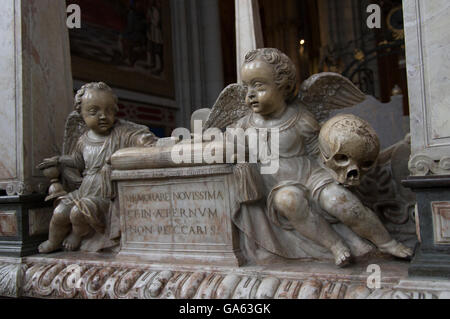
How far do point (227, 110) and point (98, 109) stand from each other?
3.49ft

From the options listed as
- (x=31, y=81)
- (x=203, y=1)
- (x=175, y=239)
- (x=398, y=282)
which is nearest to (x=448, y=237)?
(x=398, y=282)

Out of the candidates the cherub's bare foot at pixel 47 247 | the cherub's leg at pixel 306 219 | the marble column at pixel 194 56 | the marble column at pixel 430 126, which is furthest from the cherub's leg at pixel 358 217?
the marble column at pixel 194 56

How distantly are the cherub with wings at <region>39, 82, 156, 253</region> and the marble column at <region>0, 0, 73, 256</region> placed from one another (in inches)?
10.5

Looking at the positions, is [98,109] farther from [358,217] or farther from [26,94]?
[358,217]

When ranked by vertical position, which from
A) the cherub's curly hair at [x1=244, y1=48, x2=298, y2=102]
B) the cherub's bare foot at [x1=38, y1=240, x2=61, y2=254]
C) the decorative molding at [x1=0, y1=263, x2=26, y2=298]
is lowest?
the decorative molding at [x1=0, y1=263, x2=26, y2=298]

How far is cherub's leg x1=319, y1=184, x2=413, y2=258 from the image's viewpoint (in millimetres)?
2619

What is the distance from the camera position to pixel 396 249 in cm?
265

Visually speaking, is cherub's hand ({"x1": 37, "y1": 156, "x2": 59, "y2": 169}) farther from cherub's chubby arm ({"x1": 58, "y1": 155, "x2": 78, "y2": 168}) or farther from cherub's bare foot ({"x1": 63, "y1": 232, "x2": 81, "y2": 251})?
cherub's bare foot ({"x1": 63, "y1": 232, "x2": 81, "y2": 251})

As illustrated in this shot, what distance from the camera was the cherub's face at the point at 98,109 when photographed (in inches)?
139

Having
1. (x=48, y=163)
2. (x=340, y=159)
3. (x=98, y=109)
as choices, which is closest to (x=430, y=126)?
(x=340, y=159)

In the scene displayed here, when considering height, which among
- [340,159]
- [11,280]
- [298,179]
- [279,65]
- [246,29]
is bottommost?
[11,280]

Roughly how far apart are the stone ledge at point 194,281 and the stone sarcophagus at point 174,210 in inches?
4.8

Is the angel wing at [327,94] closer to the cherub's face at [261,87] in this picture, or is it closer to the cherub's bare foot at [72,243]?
the cherub's face at [261,87]

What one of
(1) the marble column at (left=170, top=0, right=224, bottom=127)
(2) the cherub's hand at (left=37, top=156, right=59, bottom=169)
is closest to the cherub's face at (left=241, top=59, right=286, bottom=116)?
(2) the cherub's hand at (left=37, top=156, right=59, bottom=169)
